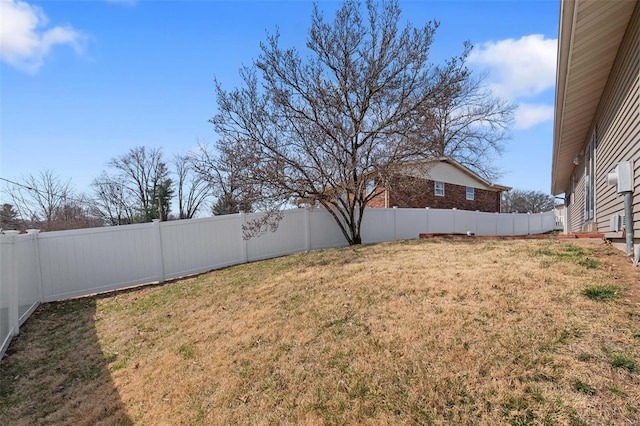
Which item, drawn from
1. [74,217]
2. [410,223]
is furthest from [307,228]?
[74,217]

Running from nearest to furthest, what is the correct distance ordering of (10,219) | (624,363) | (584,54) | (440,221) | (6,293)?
(624,363)
(6,293)
(584,54)
(440,221)
(10,219)

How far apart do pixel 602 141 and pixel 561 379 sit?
22.1 ft

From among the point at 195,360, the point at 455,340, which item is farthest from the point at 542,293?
the point at 195,360

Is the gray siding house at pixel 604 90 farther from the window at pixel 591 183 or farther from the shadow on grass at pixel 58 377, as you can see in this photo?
the shadow on grass at pixel 58 377

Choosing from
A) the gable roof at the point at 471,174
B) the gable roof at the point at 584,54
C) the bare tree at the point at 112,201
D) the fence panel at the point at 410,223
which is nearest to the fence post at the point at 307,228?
the fence panel at the point at 410,223

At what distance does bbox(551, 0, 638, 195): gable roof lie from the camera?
14.7 ft

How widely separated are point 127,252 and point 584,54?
33.4 feet

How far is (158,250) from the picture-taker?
356 inches

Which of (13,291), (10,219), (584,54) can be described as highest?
(584,54)

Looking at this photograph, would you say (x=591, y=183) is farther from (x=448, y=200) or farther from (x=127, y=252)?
(x=448, y=200)

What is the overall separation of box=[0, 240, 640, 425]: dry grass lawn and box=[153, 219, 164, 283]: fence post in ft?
7.39

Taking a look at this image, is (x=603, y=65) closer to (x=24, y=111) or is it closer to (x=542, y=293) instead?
(x=542, y=293)

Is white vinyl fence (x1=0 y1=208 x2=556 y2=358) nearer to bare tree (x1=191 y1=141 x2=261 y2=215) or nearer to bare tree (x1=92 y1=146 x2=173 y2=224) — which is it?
bare tree (x1=191 y1=141 x2=261 y2=215)

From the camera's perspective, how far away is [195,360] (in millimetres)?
4312
